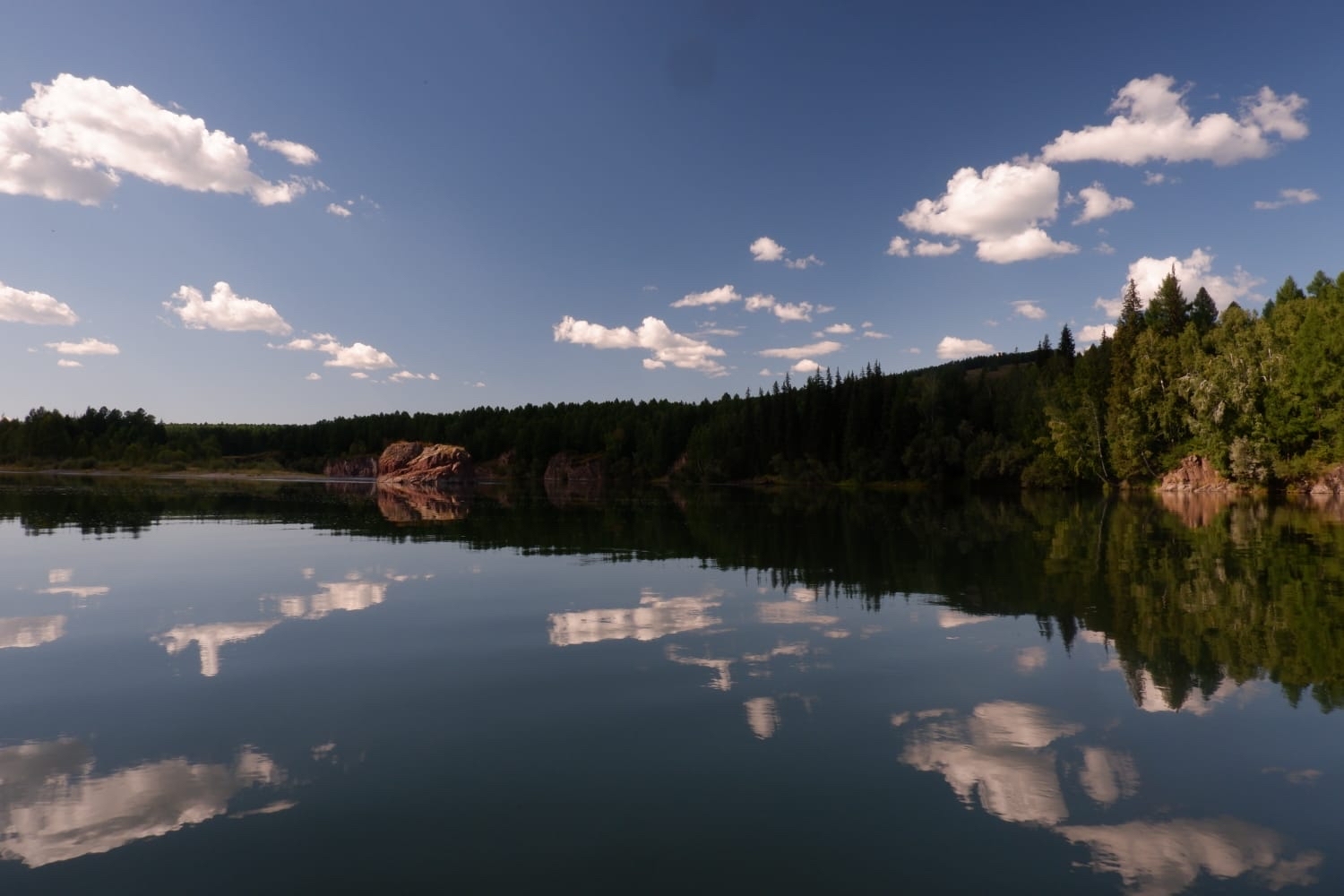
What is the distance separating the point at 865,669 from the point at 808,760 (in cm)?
448

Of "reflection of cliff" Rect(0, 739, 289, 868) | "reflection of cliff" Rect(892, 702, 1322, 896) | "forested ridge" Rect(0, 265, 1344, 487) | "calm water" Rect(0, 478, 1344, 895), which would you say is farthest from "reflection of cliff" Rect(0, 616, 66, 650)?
"forested ridge" Rect(0, 265, 1344, 487)

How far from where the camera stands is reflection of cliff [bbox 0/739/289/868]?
7.11 metres

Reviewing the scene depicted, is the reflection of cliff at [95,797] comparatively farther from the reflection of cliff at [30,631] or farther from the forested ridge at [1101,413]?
the forested ridge at [1101,413]

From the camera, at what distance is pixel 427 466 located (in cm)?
16138

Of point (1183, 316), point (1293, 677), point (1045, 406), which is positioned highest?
point (1183, 316)

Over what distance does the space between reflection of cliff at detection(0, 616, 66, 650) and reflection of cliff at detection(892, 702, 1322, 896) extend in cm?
1674

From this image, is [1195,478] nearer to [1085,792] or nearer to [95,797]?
[1085,792]

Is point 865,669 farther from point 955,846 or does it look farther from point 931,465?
point 931,465

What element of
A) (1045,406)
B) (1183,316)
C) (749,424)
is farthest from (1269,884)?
(749,424)

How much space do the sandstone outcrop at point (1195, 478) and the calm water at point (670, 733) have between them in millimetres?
68663

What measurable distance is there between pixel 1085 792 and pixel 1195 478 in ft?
303

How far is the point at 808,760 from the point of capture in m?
8.94

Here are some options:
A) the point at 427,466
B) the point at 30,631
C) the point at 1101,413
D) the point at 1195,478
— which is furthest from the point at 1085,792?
the point at 427,466

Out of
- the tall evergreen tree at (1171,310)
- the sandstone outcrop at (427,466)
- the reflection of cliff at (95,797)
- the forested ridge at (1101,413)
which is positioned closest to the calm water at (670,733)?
the reflection of cliff at (95,797)
